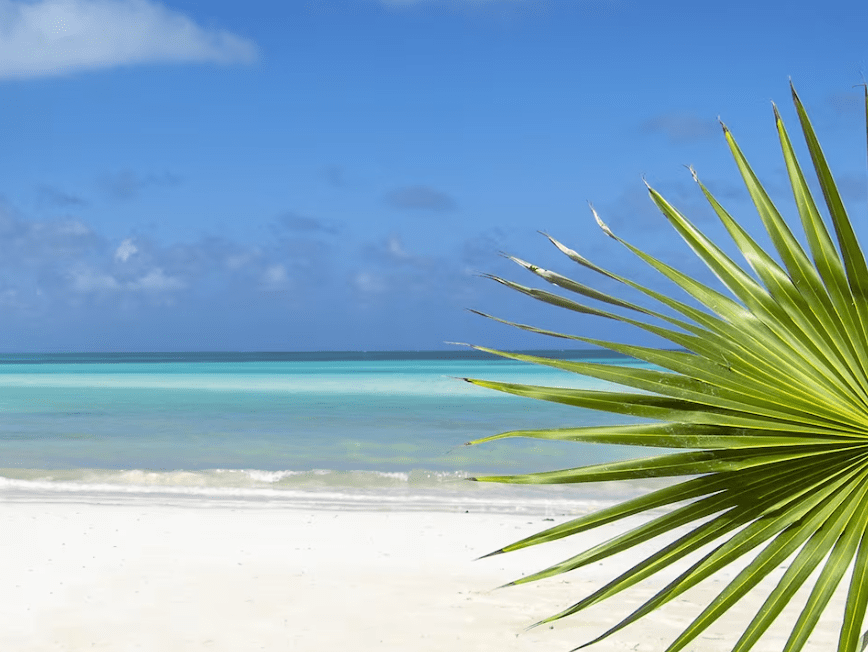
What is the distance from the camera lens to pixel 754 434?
1.65 m

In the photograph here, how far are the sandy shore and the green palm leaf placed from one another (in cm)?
387

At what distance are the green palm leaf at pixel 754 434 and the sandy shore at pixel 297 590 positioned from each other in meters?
3.87

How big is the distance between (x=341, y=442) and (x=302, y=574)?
40.2 ft

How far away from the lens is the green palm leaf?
1.63m

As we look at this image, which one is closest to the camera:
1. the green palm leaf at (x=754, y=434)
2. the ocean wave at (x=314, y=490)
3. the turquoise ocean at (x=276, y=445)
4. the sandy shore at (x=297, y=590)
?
the green palm leaf at (x=754, y=434)

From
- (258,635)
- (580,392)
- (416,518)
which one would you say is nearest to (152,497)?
(416,518)

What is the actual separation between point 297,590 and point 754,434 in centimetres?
537

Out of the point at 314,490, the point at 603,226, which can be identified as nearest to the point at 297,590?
the point at 603,226

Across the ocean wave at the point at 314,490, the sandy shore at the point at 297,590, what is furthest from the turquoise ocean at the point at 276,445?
the sandy shore at the point at 297,590

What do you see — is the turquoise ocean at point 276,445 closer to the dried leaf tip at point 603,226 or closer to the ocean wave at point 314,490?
the ocean wave at point 314,490

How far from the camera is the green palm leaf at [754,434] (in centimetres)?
163

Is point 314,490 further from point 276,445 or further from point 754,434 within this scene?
point 754,434

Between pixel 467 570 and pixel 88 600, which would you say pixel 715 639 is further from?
pixel 88 600

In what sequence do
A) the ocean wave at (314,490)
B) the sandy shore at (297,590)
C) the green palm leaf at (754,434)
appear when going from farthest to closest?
the ocean wave at (314,490) → the sandy shore at (297,590) → the green palm leaf at (754,434)
